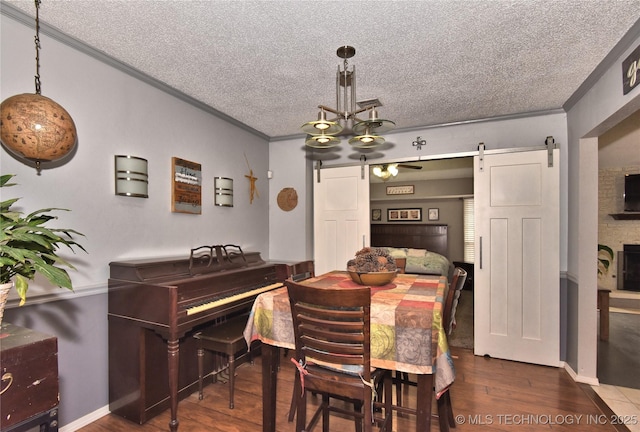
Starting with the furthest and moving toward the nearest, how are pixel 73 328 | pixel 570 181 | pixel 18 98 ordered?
pixel 570 181 < pixel 73 328 < pixel 18 98

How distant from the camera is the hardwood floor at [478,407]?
85.7 inches

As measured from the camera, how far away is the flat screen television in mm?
5562

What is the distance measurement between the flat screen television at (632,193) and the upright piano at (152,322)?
6.63m

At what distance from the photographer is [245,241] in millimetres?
3904

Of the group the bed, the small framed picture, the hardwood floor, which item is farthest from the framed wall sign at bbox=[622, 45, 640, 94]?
the small framed picture

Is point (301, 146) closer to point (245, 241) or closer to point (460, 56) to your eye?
point (245, 241)

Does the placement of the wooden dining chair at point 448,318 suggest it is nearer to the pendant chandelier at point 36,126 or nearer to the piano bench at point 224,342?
the piano bench at point 224,342

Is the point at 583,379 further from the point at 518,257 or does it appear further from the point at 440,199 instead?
the point at 440,199

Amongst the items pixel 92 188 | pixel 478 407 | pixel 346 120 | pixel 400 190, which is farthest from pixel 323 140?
pixel 400 190

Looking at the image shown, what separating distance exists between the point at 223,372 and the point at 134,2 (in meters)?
2.95

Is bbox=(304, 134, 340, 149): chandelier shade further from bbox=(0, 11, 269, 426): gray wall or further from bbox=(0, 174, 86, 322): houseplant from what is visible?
bbox=(0, 174, 86, 322): houseplant

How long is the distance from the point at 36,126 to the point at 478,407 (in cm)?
350

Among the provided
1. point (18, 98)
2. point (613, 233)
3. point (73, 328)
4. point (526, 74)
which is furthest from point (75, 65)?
point (613, 233)

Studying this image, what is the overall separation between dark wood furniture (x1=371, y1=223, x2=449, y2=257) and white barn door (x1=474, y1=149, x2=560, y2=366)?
11.7ft
